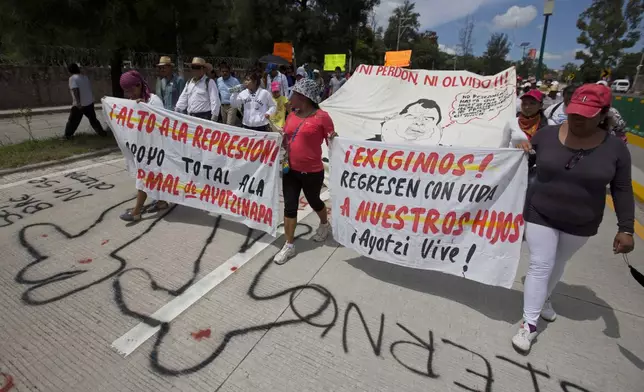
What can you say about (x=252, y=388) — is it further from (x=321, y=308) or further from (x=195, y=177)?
(x=195, y=177)

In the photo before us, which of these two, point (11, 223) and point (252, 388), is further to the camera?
point (11, 223)

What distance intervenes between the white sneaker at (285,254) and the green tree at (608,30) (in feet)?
178

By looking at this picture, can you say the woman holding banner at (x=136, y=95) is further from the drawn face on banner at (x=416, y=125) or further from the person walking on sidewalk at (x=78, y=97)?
the person walking on sidewalk at (x=78, y=97)

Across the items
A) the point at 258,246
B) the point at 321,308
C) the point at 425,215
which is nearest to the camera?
the point at 321,308

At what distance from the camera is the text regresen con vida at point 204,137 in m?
3.61

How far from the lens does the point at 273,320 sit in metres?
2.64

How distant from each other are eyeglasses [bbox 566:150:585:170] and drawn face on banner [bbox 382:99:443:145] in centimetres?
483

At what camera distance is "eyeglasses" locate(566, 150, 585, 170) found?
213 centimetres

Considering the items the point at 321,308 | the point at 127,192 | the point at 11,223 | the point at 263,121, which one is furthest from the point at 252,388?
the point at 263,121

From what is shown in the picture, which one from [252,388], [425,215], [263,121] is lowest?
[252,388]

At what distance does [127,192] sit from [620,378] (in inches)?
217

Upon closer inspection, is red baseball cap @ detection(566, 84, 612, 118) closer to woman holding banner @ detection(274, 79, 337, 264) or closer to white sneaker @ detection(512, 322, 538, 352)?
white sneaker @ detection(512, 322, 538, 352)

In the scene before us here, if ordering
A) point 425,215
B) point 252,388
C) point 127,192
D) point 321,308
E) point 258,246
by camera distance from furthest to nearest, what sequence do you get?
point 127,192, point 258,246, point 425,215, point 321,308, point 252,388

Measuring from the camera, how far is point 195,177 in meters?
3.98
